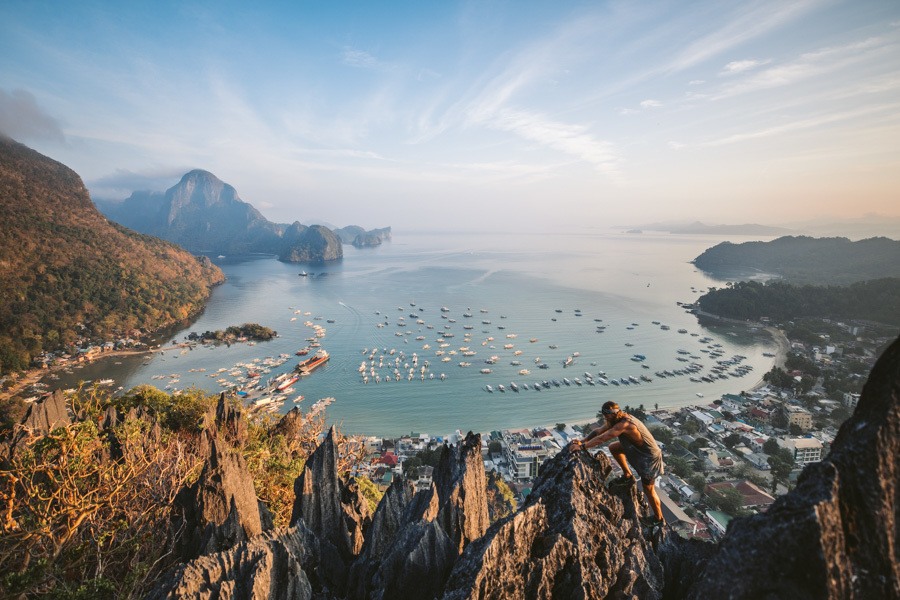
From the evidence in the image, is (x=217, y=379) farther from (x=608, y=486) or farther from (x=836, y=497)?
(x=836, y=497)

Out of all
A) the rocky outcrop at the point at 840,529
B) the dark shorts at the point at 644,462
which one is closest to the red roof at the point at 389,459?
the dark shorts at the point at 644,462

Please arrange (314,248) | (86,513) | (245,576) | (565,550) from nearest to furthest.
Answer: (565,550)
(245,576)
(86,513)
(314,248)

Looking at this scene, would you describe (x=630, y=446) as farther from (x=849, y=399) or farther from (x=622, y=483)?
(x=849, y=399)

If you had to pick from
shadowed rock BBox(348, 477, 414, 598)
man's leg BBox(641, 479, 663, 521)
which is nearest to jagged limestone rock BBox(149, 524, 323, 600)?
shadowed rock BBox(348, 477, 414, 598)

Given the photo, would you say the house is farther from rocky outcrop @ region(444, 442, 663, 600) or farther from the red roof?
rocky outcrop @ region(444, 442, 663, 600)

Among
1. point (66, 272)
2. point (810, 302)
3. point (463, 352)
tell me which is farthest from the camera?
point (810, 302)

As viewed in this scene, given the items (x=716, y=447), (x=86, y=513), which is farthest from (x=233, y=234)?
(x=86, y=513)
